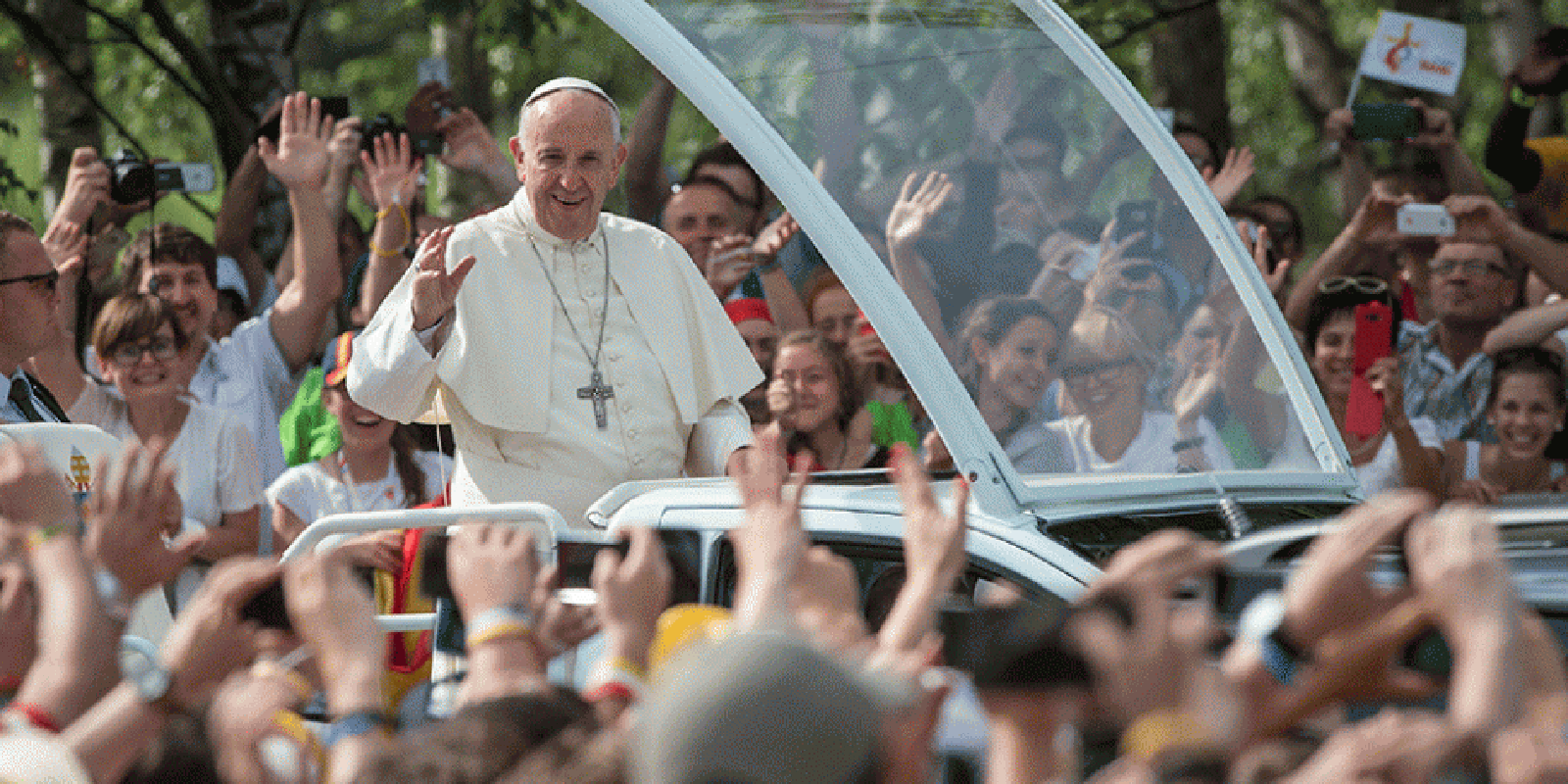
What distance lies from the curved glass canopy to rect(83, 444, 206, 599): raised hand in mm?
1820

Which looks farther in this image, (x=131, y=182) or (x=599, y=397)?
(x=131, y=182)

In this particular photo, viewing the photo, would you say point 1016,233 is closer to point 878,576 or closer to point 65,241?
point 878,576

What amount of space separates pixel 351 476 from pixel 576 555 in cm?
257

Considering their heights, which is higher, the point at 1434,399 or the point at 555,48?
the point at 555,48

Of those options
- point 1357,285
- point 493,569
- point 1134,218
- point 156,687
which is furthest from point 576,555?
point 1357,285

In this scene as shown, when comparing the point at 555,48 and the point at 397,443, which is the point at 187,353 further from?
the point at 555,48

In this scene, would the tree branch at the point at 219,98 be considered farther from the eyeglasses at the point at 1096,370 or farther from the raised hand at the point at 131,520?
the raised hand at the point at 131,520

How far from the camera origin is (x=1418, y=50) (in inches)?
306

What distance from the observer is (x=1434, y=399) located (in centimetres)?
687

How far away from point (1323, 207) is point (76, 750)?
21.2 metres

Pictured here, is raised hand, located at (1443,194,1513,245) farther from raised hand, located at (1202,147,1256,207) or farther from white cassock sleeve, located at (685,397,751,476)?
white cassock sleeve, located at (685,397,751,476)

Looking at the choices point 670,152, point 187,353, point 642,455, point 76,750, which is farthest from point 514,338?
point 670,152

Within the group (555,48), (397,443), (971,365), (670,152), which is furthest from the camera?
(670,152)

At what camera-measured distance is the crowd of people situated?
2.02 m
